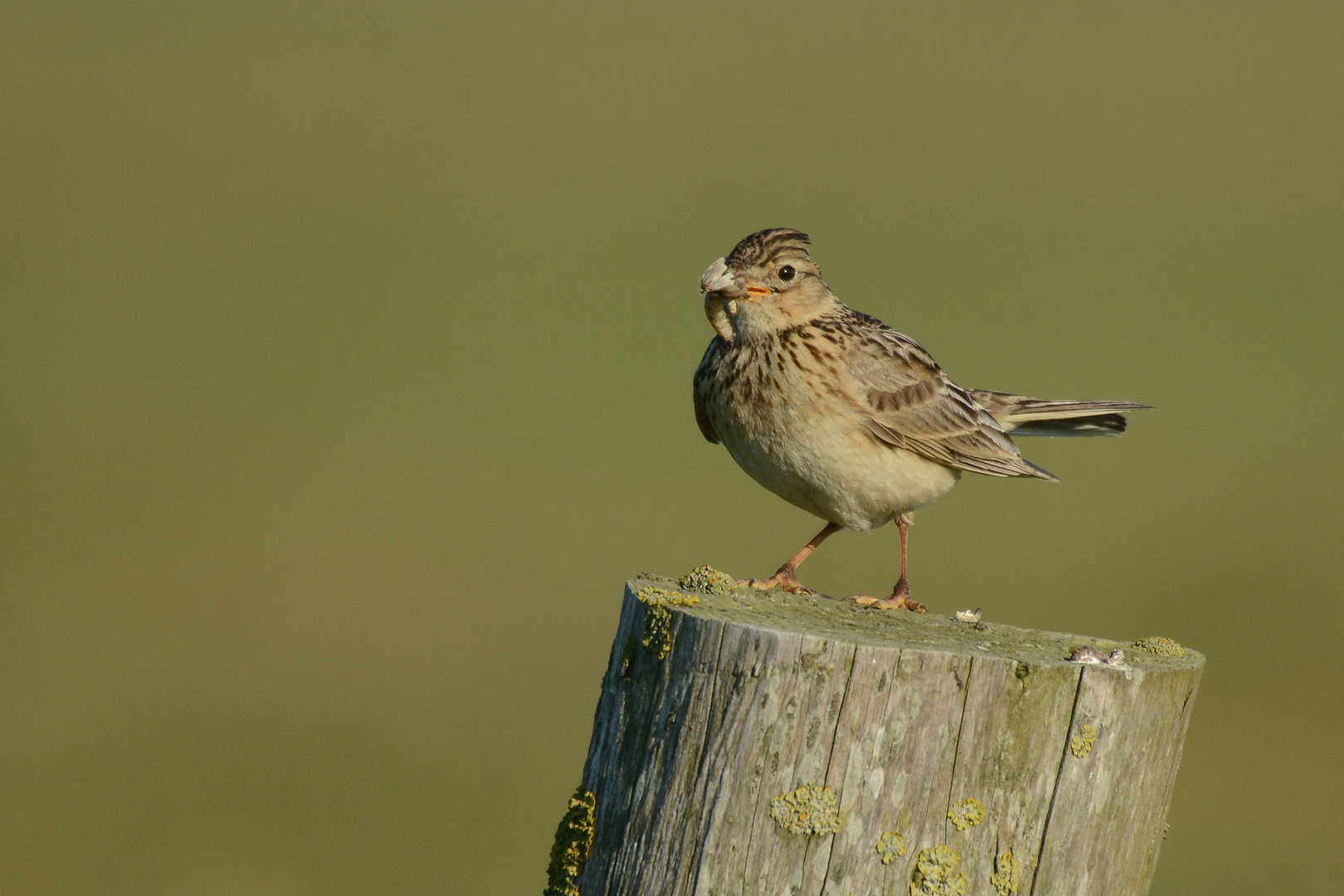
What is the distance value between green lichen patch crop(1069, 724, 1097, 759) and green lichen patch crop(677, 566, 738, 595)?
123 centimetres

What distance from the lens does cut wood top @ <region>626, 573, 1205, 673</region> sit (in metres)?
4.02

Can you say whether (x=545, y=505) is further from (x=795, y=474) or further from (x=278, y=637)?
(x=795, y=474)

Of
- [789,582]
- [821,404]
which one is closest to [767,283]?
[821,404]

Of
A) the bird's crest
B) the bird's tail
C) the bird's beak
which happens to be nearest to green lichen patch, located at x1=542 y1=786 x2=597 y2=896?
the bird's beak

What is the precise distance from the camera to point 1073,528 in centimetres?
1792

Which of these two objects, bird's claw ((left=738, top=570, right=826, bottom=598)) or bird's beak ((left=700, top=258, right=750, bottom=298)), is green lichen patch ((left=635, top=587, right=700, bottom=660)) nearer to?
bird's claw ((left=738, top=570, right=826, bottom=598))

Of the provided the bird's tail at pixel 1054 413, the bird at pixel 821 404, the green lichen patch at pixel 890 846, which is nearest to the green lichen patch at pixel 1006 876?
the green lichen patch at pixel 890 846

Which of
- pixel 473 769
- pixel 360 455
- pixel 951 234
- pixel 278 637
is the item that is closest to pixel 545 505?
pixel 360 455

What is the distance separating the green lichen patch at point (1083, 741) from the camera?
390cm

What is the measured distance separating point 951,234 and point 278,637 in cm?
1606

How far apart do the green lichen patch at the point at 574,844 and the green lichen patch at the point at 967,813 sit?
39.2 inches

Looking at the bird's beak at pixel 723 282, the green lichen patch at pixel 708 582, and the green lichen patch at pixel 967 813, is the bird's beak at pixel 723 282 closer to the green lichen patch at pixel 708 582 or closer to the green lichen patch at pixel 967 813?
the green lichen patch at pixel 708 582

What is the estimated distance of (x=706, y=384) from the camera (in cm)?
647

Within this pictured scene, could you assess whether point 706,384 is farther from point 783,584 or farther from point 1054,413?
point 1054,413
